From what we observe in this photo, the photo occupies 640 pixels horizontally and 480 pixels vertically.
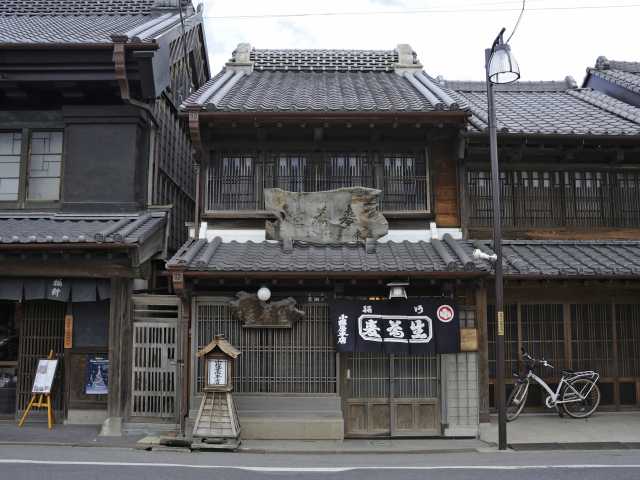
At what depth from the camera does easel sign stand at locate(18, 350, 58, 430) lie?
37.5 ft

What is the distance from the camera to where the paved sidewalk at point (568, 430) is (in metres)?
10.2

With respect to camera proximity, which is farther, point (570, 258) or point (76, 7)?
point (76, 7)

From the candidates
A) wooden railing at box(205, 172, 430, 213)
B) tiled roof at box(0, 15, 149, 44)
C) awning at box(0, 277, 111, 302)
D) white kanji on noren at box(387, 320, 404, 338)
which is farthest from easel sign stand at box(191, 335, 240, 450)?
tiled roof at box(0, 15, 149, 44)

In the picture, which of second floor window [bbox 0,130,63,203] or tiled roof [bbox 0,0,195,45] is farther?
tiled roof [bbox 0,0,195,45]

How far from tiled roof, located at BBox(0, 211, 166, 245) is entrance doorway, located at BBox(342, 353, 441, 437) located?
5139 millimetres

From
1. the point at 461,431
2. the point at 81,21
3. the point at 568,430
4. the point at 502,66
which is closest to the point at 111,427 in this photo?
the point at 461,431

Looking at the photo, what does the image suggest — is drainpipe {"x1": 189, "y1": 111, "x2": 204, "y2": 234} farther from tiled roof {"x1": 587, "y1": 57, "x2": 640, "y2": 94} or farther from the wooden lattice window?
tiled roof {"x1": 587, "y1": 57, "x2": 640, "y2": 94}

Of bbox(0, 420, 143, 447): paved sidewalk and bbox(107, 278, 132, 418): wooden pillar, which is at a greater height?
bbox(107, 278, 132, 418): wooden pillar

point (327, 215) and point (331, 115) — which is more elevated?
point (331, 115)

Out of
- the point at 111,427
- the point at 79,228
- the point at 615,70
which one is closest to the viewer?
the point at 111,427

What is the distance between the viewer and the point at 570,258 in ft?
38.2

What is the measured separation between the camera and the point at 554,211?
42.4 feet

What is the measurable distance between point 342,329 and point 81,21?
41.0 feet

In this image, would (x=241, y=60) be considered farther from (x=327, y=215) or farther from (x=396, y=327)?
(x=396, y=327)
